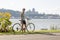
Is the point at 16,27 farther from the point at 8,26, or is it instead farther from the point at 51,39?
the point at 51,39

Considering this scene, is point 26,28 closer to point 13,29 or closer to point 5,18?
point 13,29

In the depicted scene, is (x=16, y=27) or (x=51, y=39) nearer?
→ (x=51, y=39)

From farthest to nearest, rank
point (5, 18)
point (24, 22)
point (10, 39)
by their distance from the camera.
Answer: point (5, 18) < point (24, 22) < point (10, 39)

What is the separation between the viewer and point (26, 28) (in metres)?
17.9

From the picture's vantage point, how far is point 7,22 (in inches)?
723

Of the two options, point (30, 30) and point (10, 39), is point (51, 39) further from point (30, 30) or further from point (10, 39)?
point (30, 30)

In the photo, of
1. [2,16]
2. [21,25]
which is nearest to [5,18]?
[2,16]

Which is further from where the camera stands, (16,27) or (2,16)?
(2,16)

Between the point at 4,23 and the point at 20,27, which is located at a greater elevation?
the point at 4,23

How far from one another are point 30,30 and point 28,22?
71 centimetres

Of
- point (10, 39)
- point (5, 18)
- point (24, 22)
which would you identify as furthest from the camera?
point (5, 18)

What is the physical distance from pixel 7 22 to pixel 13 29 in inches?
33.4

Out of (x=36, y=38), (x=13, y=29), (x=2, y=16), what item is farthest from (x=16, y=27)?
(x=36, y=38)

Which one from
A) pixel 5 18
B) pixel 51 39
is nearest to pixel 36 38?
pixel 51 39
